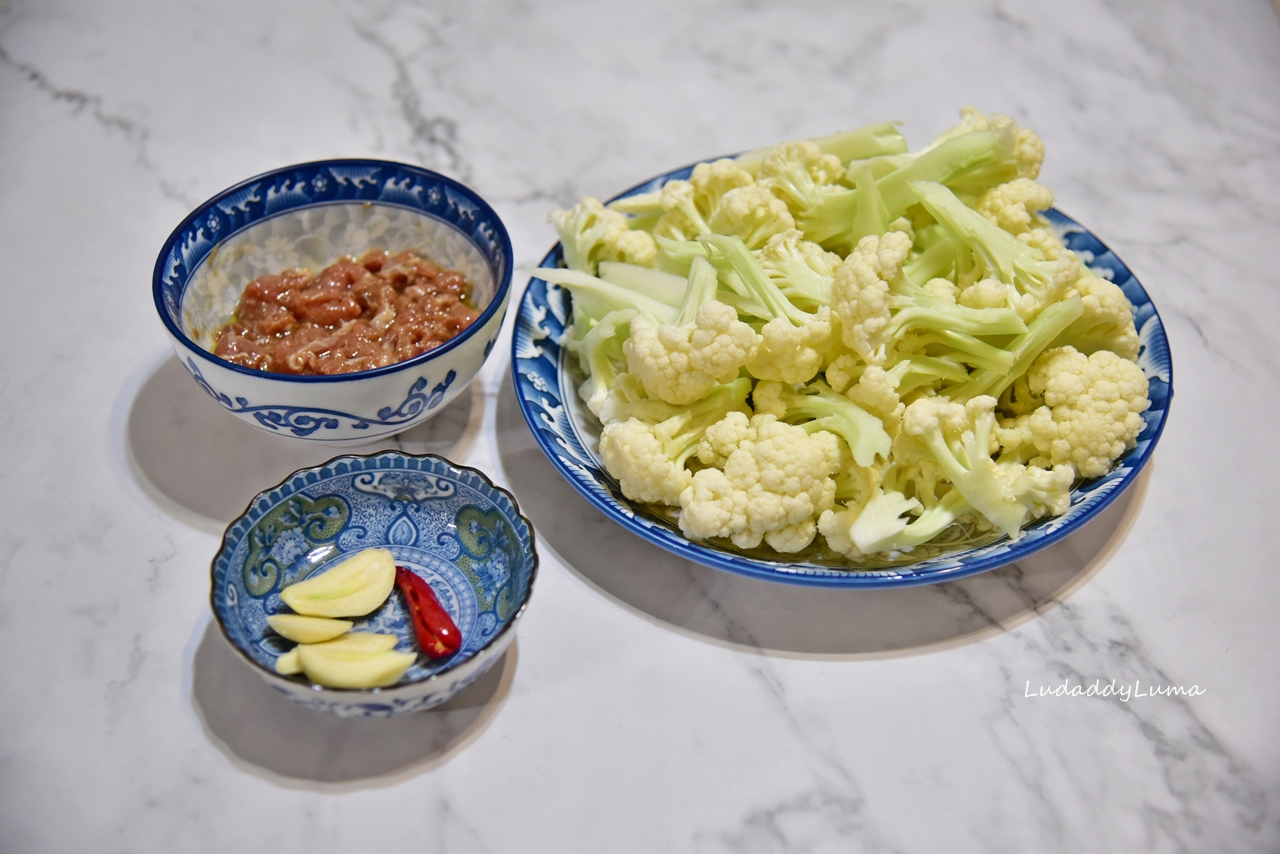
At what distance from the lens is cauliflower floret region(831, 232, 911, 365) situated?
1.90m

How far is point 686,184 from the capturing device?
2398 mm

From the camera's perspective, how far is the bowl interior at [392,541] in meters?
1.83

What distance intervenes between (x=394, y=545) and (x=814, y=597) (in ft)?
2.96

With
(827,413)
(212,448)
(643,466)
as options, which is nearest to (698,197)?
(827,413)

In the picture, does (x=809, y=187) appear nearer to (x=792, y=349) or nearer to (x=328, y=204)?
(x=792, y=349)

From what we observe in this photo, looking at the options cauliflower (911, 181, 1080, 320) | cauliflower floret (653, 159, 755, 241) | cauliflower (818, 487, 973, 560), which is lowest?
cauliflower (818, 487, 973, 560)

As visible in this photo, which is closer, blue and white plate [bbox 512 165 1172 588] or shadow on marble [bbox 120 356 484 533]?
blue and white plate [bbox 512 165 1172 588]

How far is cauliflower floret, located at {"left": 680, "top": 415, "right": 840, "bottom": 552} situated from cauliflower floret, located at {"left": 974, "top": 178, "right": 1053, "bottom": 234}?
29.1 inches

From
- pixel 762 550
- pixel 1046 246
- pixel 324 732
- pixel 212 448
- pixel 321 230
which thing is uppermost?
pixel 1046 246

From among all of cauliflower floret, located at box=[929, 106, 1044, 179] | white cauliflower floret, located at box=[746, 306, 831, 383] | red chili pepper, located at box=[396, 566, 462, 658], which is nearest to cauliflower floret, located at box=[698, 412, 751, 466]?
white cauliflower floret, located at box=[746, 306, 831, 383]

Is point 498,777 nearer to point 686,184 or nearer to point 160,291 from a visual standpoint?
point 160,291

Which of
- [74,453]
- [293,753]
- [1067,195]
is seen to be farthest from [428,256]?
[1067,195]

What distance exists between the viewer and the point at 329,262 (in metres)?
2.54

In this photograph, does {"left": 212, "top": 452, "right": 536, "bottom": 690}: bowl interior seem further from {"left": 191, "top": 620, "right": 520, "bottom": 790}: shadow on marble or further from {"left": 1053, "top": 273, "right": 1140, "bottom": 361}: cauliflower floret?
{"left": 1053, "top": 273, "right": 1140, "bottom": 361}: cauliflower floret
